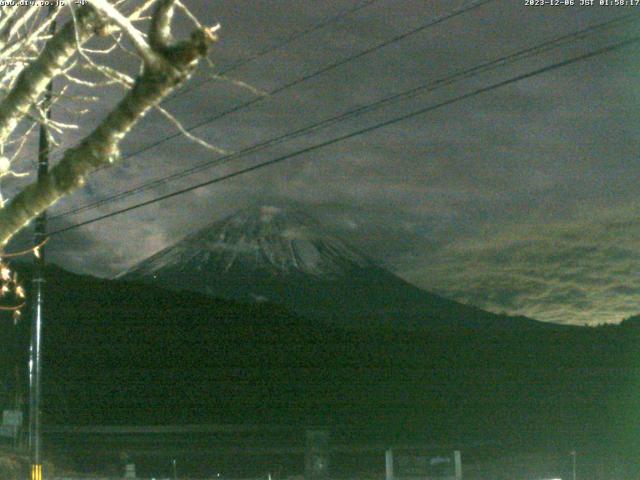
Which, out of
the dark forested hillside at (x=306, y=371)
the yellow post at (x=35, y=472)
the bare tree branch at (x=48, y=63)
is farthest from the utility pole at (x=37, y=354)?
the dark forested hillside at (x=306, y=371)

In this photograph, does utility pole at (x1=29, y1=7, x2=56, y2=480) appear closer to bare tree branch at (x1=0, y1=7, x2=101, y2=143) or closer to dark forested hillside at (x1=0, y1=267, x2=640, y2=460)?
bare tree branch at (x1=0, y1=7, x2=101, y2=143)

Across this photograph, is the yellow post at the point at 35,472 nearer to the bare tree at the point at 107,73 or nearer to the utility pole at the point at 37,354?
the utility pole at the point at 37,354

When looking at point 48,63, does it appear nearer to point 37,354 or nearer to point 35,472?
point 35,472

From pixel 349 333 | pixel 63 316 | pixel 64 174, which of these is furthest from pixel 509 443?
pixel 349 333

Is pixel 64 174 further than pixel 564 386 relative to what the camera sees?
No

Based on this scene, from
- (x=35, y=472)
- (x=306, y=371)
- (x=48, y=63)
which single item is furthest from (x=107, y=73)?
(x=306, y=371)

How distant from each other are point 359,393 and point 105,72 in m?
39.5

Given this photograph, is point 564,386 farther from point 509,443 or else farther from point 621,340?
point 509,443

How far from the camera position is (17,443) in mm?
26188

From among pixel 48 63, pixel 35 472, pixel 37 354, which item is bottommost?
pixel 35 472

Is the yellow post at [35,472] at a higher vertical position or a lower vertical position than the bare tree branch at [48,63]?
lower

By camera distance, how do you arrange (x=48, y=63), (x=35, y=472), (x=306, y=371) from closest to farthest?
(x=48, y=63) < (x=35, y=472) < (x=306, y=371)

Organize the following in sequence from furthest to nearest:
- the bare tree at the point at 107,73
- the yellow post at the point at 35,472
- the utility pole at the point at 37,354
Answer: the utility pole at the point at 37,354
the yellow post at the point at 35,472
the bare tree at the point at 107,73

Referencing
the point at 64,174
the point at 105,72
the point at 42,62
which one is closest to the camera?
the point at 64,174
